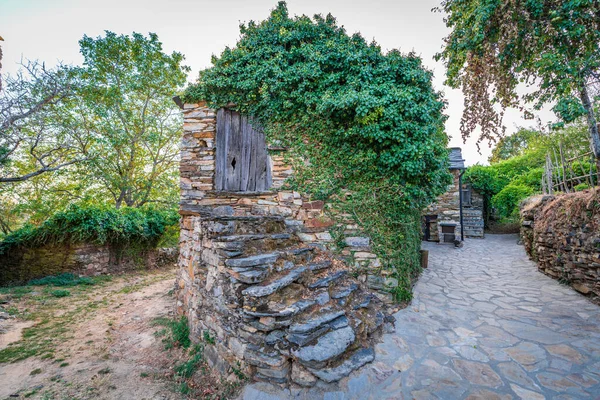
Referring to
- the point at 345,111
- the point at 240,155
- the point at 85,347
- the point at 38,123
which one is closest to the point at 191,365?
the point at 85,347

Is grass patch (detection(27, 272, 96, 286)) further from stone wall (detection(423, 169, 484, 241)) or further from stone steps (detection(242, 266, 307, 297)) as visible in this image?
stone wall (detection(423, 169, 484, 241))

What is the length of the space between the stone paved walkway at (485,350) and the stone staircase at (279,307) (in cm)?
19

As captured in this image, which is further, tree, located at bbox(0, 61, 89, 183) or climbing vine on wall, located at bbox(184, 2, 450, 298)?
tree, located at bbox(0, 61, 89, 183)

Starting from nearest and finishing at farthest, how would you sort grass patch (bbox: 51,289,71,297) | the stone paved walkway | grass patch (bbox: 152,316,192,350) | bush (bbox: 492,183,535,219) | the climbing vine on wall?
the stone paved walkway, grass patch (bbox: 152,316,192,350), the climbing vine on wall, grass patch (bbox: 51,289,71,297), bush (bbox: 492,183,535,219)

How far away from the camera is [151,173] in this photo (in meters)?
12.8

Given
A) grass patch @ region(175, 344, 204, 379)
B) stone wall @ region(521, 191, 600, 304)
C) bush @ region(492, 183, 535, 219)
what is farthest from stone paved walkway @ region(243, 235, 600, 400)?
bush @ region(492, 183, 535, 219)

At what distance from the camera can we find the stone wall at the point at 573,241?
3953 mm

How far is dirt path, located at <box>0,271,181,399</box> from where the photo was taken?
2752 millimetres

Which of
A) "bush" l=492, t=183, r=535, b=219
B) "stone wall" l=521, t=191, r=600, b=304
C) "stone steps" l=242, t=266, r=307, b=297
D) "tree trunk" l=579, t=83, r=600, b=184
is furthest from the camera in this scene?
"bush" l=492, t=183, r=535, b=219

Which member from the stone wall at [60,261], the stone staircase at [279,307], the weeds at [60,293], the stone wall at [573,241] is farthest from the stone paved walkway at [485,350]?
the stone wall at [60,261]

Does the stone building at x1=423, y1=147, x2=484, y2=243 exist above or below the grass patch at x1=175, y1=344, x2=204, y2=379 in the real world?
above

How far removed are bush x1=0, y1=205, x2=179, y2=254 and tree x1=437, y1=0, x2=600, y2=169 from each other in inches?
418

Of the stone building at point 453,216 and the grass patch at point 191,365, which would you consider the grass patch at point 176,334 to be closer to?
the grass patch at point 191,365

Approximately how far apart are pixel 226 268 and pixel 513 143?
2548 cm
